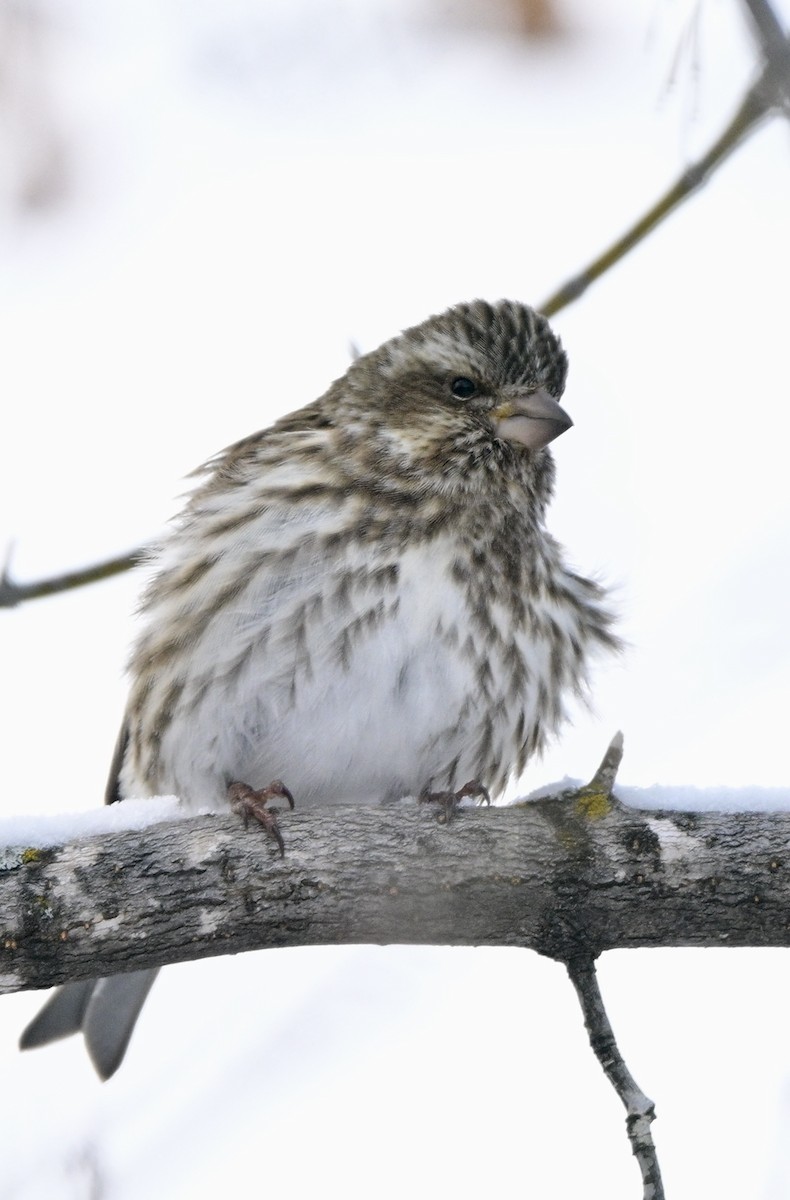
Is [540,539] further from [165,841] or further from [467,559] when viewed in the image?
[165,841]

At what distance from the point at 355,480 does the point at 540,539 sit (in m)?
0.68

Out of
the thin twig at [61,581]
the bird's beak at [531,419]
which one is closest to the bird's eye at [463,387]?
the bird's beak at [531,419]

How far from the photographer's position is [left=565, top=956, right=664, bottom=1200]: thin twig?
3.12m

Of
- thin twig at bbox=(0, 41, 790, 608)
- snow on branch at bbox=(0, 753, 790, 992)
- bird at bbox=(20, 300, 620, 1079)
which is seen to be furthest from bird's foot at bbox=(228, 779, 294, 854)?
thin twig at bbox=(0, 41, 790, 608)

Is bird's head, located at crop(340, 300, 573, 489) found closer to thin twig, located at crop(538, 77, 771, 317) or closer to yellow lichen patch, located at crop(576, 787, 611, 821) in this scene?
thin twig, located at crop(538, 77, 771, 317)

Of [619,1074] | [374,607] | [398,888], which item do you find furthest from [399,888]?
[374,607]

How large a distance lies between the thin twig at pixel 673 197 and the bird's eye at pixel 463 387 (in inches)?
28.0

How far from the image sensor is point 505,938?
3600 mm

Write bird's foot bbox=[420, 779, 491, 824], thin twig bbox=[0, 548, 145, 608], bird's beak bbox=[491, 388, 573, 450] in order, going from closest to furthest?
bird's foot bbox=[420, 779, 491, 824] → thin twig bbox=[0, 548, 145, 608] → bird's beak bbox=[491, 388, 573, 450]

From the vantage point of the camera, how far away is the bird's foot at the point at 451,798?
12.3 feet

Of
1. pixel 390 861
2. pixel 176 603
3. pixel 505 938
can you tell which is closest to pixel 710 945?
pixel 505 938

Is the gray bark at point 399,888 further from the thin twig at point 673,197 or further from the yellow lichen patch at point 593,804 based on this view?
the thin twig at point 673,197

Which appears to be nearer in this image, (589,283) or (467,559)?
(589,283)

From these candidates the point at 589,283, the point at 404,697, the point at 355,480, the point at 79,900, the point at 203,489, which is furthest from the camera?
the point at 203,489
